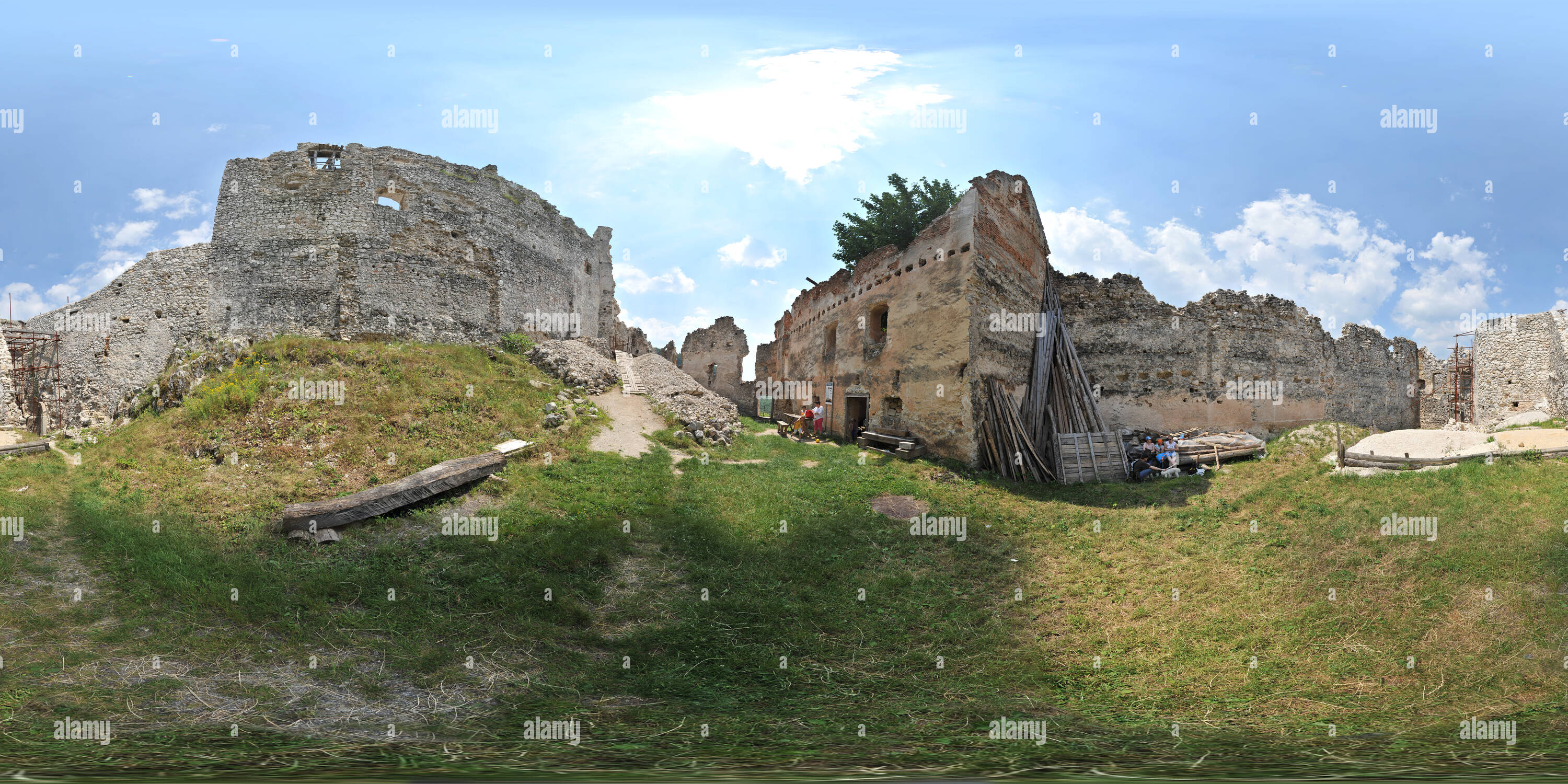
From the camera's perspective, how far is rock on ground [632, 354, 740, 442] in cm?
1770

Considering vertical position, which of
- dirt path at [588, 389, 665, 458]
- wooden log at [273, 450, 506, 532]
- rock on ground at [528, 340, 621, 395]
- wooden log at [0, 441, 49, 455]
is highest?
rock on ground at [528, 340, 621, 395]

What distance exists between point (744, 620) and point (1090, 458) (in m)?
11.6

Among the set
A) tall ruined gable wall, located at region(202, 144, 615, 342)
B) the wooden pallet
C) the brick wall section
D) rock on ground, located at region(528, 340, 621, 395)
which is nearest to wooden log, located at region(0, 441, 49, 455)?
the brick wall section

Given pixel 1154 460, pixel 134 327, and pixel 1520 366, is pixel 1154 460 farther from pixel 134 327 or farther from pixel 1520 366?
pixel 134 327

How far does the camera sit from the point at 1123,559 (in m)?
9.98

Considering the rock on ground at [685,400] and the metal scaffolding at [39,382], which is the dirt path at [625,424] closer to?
the rock on ground at [685,400]

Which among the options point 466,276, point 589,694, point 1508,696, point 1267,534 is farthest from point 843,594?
point 466,276

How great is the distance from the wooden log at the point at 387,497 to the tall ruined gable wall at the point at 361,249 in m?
10.0

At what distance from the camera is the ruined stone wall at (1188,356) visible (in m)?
19.8

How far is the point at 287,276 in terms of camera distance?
18.4 metres

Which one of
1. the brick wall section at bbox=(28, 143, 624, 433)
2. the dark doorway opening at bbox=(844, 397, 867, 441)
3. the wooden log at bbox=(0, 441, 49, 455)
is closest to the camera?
the wooden log at bbox=(0, 441, 49, 455)

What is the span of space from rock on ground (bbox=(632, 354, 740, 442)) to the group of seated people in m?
10.7

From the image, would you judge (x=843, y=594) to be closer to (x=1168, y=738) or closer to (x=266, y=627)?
(x=1168, y=738)

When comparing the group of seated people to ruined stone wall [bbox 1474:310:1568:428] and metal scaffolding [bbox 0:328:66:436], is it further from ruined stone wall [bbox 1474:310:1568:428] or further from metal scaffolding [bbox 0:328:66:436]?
metal scaffolding [bbox 0:328:66:436]
